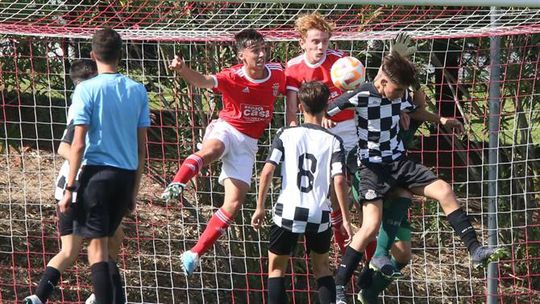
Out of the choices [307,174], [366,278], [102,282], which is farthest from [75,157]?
[366,278]

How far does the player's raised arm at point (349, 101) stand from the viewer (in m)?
8.30

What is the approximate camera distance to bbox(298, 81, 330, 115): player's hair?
7.99 metres

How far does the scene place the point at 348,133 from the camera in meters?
8.78

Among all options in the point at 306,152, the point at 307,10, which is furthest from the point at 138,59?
the point at 306,152

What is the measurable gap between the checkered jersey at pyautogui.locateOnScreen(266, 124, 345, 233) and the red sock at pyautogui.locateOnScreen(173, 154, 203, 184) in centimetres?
78

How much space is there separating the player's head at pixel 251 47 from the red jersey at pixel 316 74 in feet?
0.93

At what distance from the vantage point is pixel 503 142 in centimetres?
1090

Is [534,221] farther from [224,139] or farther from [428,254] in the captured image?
[224,139]

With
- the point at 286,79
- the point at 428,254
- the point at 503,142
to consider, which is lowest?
the point at 428,254

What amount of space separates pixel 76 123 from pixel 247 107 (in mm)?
1687

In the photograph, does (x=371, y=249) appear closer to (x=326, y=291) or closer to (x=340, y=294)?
(x=340, y=294)

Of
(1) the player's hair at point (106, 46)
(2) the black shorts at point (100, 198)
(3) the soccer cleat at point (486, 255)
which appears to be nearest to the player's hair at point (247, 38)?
(1) the player's hair at point (106, 46)

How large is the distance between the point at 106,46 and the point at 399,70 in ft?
6.36

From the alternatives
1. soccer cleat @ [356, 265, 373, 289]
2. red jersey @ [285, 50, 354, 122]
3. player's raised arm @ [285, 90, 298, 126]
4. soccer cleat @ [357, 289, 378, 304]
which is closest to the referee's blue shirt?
player's raised arm @ [285, 90, 298, 126]
